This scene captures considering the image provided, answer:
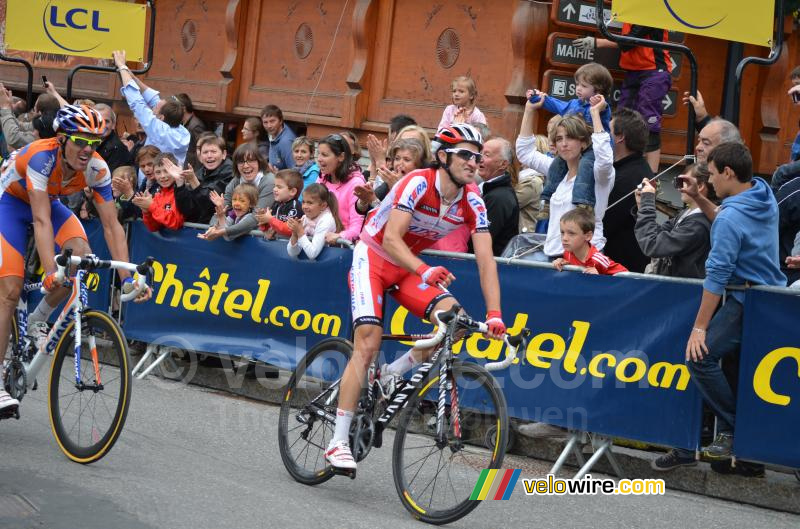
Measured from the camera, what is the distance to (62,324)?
7.68 meters

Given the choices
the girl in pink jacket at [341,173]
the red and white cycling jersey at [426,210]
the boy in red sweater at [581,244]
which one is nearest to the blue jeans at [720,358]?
the boy in red sweater at [581,244]

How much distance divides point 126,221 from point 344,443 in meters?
5.35

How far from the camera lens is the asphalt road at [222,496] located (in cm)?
630

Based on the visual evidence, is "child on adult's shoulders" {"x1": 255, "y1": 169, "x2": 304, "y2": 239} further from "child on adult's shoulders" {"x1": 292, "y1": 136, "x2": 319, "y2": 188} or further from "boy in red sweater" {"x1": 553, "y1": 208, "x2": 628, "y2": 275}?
"boy in red sweater" {"x1": 553, "y1": 208, "x2": 628, "y2": 275}

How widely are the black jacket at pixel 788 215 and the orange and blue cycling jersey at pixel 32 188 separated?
4640 mm

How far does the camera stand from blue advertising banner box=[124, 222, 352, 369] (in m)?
9.94

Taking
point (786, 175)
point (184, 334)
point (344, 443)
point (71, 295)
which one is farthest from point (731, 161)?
point (184, 334)

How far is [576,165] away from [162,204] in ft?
13.2

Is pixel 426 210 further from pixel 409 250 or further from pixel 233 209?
pixel 233 209

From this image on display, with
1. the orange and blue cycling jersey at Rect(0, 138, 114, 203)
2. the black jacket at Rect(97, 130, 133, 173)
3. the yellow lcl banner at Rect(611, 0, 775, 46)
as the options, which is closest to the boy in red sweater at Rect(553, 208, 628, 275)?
the yellow lcl banner at Rect(611, 0, 775, 46)

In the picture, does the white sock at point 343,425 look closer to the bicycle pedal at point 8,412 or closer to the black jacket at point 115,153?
the bicycle pedal at point 8,412

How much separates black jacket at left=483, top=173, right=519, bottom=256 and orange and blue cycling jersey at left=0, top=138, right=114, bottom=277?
119 inches

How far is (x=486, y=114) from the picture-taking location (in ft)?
42.4

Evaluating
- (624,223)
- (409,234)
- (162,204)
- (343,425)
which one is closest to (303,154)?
(162,204)
